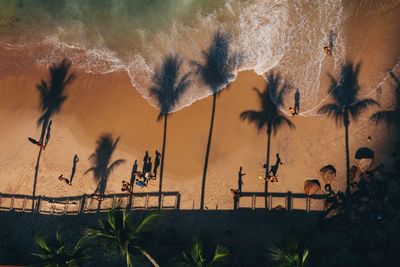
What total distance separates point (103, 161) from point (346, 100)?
64.3 ft

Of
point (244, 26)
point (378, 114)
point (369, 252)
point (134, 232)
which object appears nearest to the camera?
point (134, 232)

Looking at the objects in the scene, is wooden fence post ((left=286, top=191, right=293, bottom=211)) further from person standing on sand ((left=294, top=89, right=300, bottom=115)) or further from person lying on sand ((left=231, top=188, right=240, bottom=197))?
person standing on sand ((left=294, top=89, right=300, bottom=115))

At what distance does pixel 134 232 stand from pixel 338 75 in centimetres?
1918

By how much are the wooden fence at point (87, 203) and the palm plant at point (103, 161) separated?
1.11m

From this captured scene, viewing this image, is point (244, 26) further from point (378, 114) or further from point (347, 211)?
point (347, 211)

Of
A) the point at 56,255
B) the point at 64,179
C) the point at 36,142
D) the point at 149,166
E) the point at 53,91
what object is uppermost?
the point at 53,91

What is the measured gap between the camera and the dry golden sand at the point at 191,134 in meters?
30.6

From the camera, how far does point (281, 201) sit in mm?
30219

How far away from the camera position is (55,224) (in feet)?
106

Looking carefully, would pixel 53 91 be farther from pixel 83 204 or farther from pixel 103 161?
pixel 83 204

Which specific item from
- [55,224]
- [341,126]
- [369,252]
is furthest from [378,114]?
[55,224]

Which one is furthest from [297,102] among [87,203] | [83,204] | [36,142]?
[36,142]

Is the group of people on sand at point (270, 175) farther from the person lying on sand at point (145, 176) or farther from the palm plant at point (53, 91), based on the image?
the palm plant at point (53, 91)

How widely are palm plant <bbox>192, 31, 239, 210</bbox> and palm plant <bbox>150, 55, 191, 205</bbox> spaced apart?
1.53m
